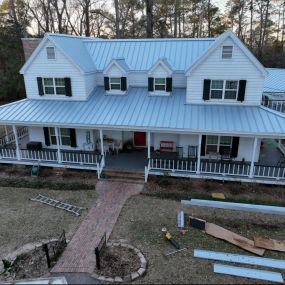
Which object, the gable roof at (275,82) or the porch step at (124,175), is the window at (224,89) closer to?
the porch step at (124,175)

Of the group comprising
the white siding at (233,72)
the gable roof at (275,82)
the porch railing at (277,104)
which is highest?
the white siding at (233,72)

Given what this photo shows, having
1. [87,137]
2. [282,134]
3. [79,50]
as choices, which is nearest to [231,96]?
[282,134]

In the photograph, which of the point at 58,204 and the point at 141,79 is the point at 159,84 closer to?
the point at 141,79

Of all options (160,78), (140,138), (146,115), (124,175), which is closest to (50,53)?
(160,78)

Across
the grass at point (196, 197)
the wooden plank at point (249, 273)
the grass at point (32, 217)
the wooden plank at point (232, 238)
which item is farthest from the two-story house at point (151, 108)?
the wooden plank at point (249, 273)

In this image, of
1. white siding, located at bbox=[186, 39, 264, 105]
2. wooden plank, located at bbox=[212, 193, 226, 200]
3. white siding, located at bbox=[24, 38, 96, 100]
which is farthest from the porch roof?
wooden plank, located at bbox=[212, 193, 226, 200]

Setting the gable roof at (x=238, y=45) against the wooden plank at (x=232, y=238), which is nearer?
the wooden plank at (x=232, y=238)

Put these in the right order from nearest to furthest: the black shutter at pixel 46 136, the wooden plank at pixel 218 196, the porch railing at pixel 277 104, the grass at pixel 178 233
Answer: the grass at pixel 178 233 < the wooden plank at pixel 218 196 < the black shutter at pixel 46 136 < the porch railing at pixel 277 104

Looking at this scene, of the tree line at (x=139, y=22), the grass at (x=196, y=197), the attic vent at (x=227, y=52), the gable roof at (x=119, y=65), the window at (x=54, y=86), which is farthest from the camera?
the tree line at (x=139, y=22)
